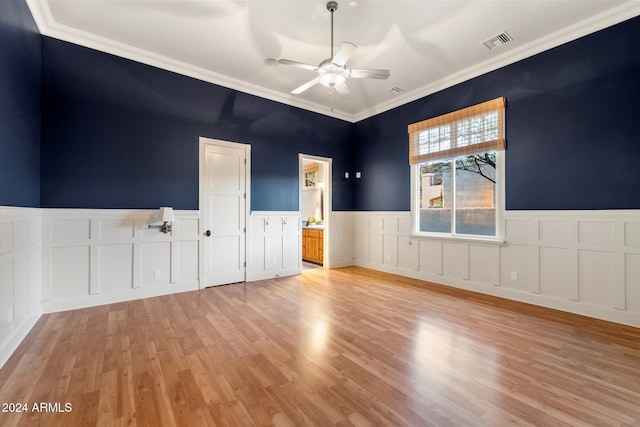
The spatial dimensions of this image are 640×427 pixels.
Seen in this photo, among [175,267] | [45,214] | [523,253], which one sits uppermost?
[45,214]

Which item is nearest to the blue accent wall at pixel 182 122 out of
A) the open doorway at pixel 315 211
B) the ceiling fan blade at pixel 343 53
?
the open doorway at pixel 315 211

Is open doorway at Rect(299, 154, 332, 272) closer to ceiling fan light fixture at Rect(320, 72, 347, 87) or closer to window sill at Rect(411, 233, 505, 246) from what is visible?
window sill at Rect(411, 233, 505, 246)

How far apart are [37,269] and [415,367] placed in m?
4.25

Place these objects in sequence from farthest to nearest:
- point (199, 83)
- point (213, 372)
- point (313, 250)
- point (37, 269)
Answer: point (313, 250) < point (199, 83) < point (37, 269) < point (213, 372)

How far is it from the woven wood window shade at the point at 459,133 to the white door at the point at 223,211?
3261 mm

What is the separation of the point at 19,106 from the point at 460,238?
19.0 feet

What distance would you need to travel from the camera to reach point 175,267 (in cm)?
420

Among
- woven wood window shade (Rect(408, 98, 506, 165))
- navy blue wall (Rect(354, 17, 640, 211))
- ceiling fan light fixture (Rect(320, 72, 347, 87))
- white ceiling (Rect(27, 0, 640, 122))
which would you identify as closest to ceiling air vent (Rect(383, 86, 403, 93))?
white ceiling (Rect(27, 0, 640, 122))

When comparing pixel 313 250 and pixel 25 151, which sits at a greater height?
pixel 25 151

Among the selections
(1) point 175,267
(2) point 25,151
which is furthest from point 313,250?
(2) point 25,151

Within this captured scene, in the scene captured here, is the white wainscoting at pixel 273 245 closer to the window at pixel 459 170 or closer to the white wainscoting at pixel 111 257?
the white wainscoting at pixel 111 257

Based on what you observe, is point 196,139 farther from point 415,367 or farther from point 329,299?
point 415,367

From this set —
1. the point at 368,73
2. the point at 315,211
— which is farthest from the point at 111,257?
the point at 315,211

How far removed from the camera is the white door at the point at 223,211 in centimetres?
454
